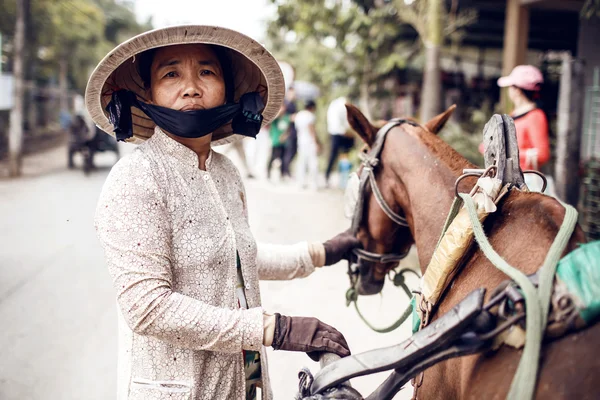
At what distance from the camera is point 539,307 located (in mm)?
1103

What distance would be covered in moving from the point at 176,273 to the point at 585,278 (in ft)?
3.48

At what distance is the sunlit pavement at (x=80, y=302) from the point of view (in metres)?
3.56

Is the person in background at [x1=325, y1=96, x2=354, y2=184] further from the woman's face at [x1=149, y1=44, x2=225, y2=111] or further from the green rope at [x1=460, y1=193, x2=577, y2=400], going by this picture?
the green rope at [x1=460, y1=193, x2=577, y2=400]

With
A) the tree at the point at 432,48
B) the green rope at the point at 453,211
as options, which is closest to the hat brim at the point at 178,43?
the green rope at the point at 453,211

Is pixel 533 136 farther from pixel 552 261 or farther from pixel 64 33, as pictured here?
pixel 64 33

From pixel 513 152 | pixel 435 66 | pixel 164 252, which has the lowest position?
pixel 164 252

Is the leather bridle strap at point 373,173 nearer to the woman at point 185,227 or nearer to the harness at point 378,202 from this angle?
the harness at point 378,202

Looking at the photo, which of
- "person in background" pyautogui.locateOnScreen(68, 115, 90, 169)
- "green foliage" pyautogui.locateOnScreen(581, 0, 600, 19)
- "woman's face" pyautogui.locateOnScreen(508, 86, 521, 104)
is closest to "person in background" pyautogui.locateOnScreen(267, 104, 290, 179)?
"person in background" pyautogui.locateOnScreen(68, 115, 90, 169)

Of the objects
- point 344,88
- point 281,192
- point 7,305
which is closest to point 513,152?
point 7,305

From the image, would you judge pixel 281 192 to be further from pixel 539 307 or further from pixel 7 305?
pixel 539 307

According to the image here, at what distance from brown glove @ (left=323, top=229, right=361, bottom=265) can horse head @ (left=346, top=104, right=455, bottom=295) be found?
0.04m

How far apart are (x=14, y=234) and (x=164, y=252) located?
6501 millimetres

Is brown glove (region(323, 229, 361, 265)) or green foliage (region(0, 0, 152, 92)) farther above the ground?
green foliage (region(0, 0, 152, 92))

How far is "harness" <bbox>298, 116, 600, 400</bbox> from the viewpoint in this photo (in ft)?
3.54
